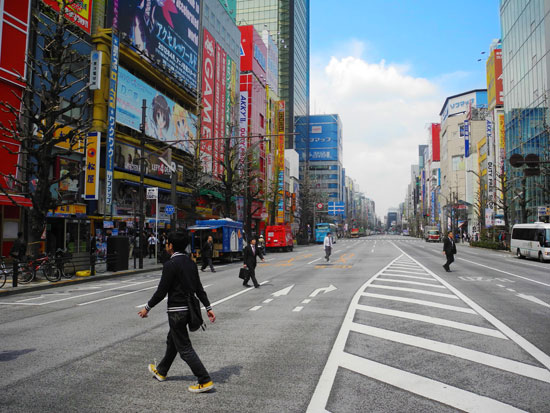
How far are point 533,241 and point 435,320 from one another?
24.6 meters

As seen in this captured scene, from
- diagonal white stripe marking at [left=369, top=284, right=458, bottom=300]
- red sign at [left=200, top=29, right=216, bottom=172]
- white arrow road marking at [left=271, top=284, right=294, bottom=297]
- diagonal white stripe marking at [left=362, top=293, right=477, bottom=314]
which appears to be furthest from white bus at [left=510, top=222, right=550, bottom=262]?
red sign at [left=200, top=29, right=216, bottom=172]

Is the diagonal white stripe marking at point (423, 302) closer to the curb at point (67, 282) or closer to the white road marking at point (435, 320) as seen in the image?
the white road marking at point (435, 320)

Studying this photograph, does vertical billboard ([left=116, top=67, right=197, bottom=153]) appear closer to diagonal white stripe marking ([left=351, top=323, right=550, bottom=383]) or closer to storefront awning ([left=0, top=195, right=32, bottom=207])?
storefront awning ([left=0, top=195, right=32, bottom=207])

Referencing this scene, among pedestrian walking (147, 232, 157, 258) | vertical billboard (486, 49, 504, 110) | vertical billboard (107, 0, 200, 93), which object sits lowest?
pedestrian walking (147, 232, 157, 258)

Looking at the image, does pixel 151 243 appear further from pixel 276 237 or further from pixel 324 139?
pixel 324 139

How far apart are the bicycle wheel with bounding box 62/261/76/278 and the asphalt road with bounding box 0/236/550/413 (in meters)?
6.20

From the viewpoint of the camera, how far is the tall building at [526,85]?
44281mm

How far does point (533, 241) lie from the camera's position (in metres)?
28.6

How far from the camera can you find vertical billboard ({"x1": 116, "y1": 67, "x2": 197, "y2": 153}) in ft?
96.6

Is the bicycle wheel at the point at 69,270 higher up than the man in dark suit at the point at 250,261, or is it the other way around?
the man in dark suit at the point at 250,261

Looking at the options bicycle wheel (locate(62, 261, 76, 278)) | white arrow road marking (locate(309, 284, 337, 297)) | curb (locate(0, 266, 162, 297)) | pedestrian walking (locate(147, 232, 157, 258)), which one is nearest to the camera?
white arrow road marking (locate(309, 284, 337, 297))

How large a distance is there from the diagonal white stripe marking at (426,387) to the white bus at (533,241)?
26273mm

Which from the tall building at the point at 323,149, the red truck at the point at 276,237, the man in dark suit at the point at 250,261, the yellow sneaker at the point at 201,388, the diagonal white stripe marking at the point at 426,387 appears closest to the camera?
the diagonal white stripe marking at the point at 426,387

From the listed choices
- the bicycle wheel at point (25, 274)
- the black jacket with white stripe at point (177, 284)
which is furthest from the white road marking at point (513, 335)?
the bicycle wheel at point (25, 274)
